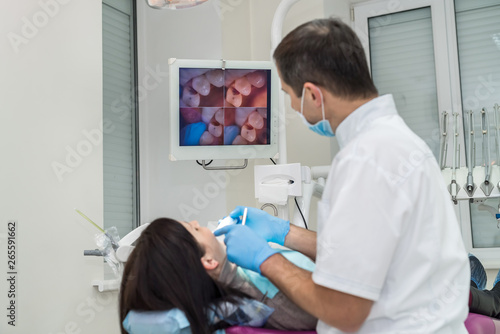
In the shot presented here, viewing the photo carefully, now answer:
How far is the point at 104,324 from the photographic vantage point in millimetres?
2639

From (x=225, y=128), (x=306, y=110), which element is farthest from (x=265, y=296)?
(x=225, y=128)

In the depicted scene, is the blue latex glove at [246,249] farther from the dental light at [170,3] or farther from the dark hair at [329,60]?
the dental light at [170,3]

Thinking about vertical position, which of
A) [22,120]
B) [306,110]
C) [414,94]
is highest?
[414,94]

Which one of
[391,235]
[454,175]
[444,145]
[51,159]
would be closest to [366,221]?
[391,235]

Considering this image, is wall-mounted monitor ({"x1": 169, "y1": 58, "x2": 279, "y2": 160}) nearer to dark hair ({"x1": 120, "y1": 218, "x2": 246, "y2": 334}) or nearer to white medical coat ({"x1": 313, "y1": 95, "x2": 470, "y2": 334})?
dark hair ({"x1": 120, "y1": 218, "x2": 246, "y2": 334})

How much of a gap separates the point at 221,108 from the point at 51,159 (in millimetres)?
786

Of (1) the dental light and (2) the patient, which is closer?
(2) the patient

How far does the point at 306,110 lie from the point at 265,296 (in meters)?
0.48

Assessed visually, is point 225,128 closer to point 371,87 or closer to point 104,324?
point 104,324

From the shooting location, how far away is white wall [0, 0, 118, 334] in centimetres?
218

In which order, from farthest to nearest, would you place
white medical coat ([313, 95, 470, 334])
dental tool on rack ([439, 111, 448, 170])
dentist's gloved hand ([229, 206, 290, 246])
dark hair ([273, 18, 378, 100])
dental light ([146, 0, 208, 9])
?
dental tool on rack ([439, 111, 448, 170])
dental light ([146, 0, 208, 9])
dentist's gloved hand ([229, 206, 290, 246])
dark hair ([273, 18, 378, 100])
white medical coat ([313, 95, 470, 334])

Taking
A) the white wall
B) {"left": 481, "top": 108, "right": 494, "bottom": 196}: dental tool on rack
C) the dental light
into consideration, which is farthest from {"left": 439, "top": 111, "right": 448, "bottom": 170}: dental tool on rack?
the white wall

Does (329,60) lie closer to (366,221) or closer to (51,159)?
(366,221)

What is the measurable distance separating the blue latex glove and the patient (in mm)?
107
